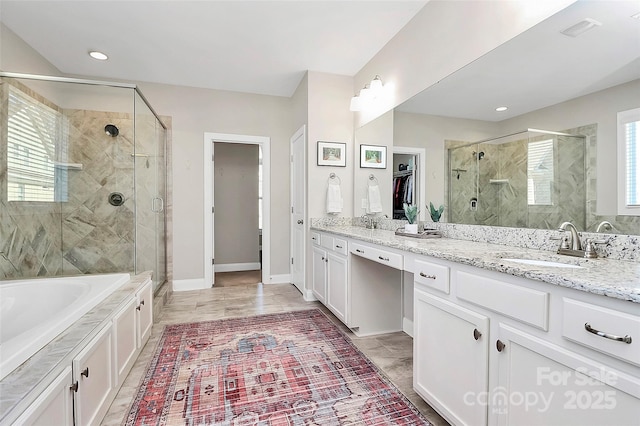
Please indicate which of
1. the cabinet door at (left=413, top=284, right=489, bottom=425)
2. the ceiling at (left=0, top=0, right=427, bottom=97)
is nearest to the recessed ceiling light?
the ceiling at (left=0, top=0, right=427, bottom=97)

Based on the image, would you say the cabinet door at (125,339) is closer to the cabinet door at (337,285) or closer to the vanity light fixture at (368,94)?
the cabinet door at (337,285)

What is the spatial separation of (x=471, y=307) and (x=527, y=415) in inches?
14.9

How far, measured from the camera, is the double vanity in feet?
2.55

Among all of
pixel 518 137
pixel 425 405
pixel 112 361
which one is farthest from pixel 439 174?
pixel 112 361

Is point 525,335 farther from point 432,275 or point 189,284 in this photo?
point 189,284

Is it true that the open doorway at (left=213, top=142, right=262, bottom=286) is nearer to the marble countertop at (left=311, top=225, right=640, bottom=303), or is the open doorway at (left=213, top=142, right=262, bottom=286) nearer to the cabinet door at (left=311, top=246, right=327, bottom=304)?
the cabinet door at (left=311, top=246, right=327, bottom=304)

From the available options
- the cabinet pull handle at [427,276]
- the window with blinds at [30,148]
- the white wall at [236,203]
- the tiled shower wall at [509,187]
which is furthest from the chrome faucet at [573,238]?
the white wall at [236,203]

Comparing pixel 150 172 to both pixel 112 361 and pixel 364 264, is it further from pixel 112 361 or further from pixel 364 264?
pixel 364 264

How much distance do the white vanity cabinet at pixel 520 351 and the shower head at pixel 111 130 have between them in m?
3.19

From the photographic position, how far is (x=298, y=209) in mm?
3789

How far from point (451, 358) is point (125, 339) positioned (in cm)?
183

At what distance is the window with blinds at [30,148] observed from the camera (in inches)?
96.1

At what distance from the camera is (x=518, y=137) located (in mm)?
1583

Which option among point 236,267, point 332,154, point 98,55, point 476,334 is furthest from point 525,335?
point 236,267
